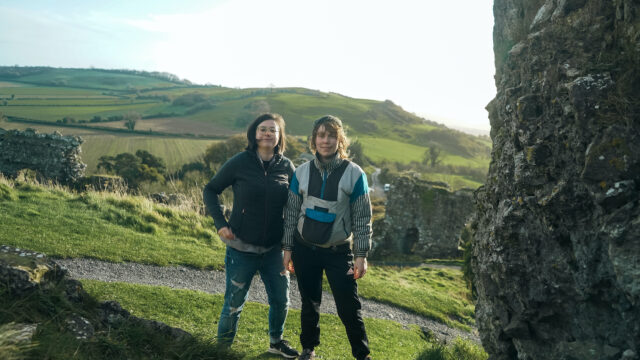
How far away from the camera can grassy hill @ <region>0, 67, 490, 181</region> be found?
73.4 meters

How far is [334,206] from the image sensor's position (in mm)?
4785

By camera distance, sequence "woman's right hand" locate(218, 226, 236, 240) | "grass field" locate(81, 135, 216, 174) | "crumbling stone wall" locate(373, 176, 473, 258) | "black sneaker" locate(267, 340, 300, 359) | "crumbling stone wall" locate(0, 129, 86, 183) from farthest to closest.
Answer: "grass field" locate(81, 135, 216, 174)
"crumbling stone wall" locate(373, 176, 473, 258)
"crumbling stone wall" locate(0, 129, 86, 183)
"black sneaker" locate(267, 340, 300, 359)
"woman's right hand" locate(218, 226, 236, 240)

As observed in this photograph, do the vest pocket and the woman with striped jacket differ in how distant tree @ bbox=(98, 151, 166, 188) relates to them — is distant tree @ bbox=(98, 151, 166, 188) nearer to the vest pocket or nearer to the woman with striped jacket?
the woman with striped jacket

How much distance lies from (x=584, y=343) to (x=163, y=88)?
154 m

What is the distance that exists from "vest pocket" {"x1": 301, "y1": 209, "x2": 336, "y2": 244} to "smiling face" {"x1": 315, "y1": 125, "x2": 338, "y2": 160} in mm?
767

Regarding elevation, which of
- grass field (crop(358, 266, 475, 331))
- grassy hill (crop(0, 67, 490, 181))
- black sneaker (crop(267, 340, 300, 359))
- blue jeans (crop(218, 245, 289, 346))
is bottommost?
grass field (crop(358, 266, 475, 331))

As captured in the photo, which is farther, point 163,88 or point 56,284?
point 163,88

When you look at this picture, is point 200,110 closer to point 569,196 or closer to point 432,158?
point 432,158

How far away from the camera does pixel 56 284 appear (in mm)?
3904

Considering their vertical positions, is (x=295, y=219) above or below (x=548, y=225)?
below

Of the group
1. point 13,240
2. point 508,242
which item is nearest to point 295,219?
point 508,242

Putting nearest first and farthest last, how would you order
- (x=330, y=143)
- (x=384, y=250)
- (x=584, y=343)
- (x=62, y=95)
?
(x=584, y=343)
(x=330, y=143)
(x=384, y=250)
(x=62, y=95)

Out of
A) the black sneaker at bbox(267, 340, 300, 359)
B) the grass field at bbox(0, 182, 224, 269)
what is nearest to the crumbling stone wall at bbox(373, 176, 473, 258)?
the grass field at bbox(0, 182, 224, 269)

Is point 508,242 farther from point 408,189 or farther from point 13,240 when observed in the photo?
point 408,189
